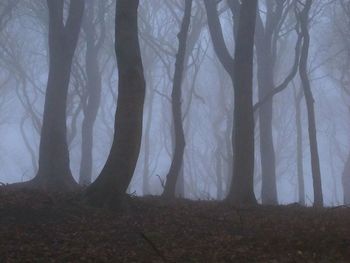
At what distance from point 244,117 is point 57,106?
5.19m

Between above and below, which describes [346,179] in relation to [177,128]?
below

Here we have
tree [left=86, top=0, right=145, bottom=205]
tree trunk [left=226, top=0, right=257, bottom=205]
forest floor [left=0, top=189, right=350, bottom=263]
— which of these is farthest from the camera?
tree trunk [left=226, top=0, right=257, bottom=205]

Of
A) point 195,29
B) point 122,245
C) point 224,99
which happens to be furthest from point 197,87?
point 122,245

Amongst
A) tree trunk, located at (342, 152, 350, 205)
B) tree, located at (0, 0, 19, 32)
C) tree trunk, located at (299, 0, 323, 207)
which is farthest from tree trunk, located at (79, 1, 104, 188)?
tree trunk, located at (342, 152, 350, 205)

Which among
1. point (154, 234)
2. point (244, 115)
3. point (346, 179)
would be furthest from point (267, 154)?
point (154, 234)

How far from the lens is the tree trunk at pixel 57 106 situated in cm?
1334

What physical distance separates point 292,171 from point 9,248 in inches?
1443

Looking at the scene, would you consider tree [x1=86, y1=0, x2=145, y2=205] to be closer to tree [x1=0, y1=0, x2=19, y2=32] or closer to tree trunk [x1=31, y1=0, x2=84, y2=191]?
tree trunk [x1=31, y1=0, x2=84, y2=191]

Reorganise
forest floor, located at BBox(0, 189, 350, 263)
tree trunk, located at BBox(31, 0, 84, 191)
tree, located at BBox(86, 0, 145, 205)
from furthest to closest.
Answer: tree trunk, located at BBox(31, 0, 84, 191), tree, located at BBox(86, 0, 145, 205), forest floor, located at BBox(0, 189, 350, 263)

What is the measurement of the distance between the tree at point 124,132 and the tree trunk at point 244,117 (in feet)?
11.5

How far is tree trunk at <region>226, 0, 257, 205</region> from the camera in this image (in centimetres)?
1236

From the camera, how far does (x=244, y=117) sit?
1260 cm

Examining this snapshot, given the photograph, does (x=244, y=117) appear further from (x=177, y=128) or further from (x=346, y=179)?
(x=346, y=179)

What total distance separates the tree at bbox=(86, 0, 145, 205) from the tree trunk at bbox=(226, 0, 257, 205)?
3.51 meters
